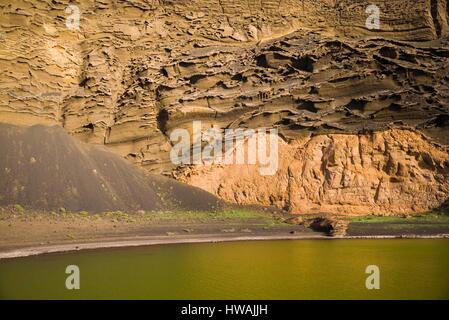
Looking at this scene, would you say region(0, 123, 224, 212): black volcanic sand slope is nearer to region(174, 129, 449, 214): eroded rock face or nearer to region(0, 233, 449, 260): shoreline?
region(174, 129, 449, 214): eroded rock face

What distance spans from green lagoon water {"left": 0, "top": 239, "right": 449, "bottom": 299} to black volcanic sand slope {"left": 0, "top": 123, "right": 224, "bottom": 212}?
8.79 m

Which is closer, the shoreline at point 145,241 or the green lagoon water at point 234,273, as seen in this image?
the green lagoon water at point 234,273

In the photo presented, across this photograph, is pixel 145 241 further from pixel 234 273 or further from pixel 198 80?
pixel 198 80

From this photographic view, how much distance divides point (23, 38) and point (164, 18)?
15623mm

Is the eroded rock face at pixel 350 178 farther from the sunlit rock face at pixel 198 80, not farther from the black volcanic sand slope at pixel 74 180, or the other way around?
the black volcanic sand slope at pixel 74 180

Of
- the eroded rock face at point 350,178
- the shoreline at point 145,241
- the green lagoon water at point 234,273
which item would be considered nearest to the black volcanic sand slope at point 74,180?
the eroded rock face at point 350,178

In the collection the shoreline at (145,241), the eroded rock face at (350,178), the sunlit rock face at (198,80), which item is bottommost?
the shoreline at (145,241)

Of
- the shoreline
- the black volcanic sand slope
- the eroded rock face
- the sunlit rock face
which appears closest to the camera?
the shoreline

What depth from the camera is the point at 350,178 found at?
35.6 m

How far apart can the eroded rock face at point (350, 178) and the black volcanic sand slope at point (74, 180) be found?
10.8 ft

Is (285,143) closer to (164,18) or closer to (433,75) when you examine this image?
(433,75)

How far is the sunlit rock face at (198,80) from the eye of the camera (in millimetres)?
37188

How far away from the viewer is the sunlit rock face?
37.2 m

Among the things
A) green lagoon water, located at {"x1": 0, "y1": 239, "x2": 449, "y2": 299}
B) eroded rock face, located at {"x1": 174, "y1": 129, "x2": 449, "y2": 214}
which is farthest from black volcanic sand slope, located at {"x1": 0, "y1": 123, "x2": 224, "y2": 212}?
green lagoon water, located at {"x1": 0, "y1": 239, "x2": 449, "y2": 299}
